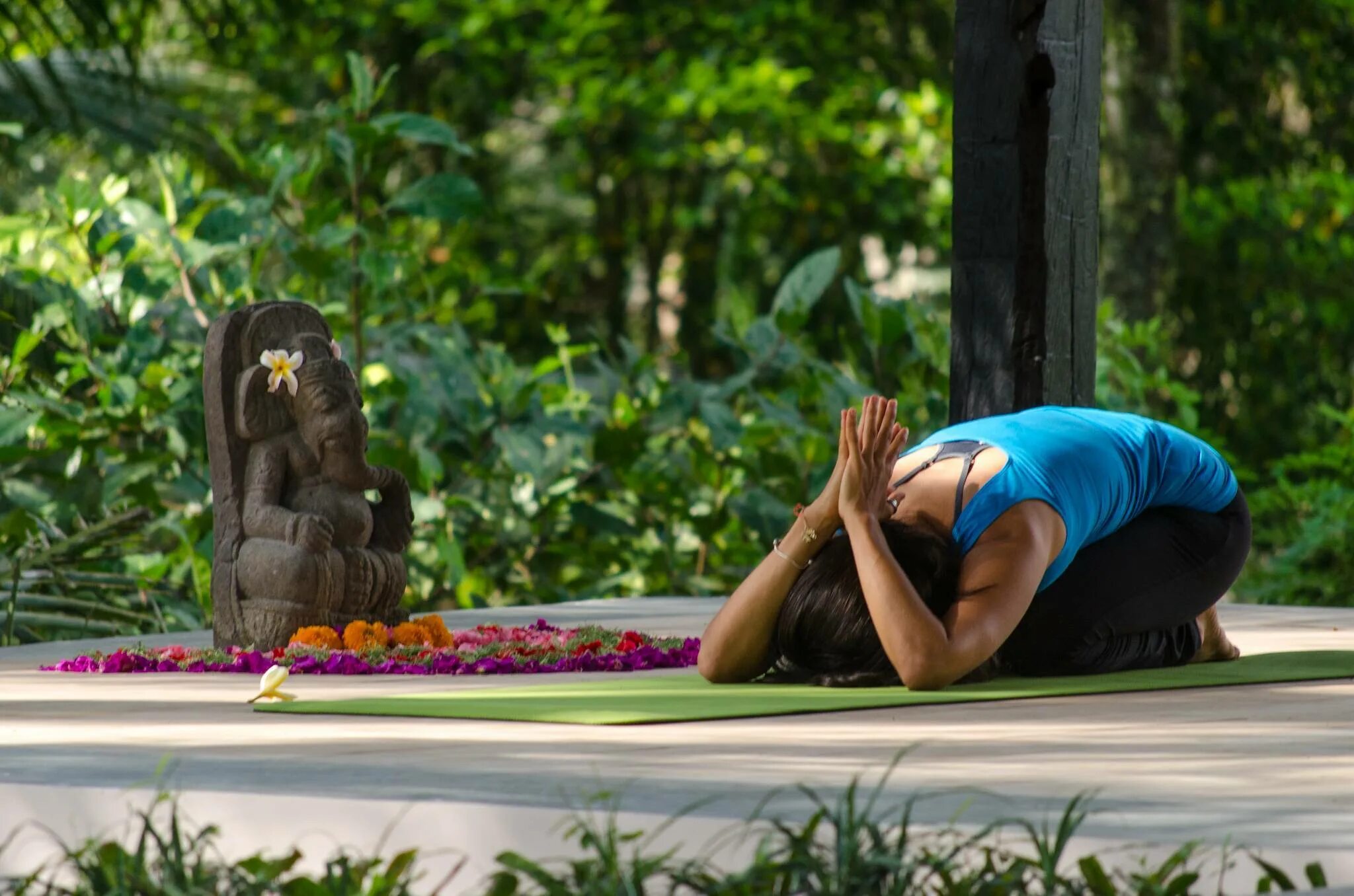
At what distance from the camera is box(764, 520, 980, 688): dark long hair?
3.88 m

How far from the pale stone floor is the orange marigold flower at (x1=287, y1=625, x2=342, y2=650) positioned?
0.58m

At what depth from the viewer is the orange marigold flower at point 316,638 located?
15.5ft

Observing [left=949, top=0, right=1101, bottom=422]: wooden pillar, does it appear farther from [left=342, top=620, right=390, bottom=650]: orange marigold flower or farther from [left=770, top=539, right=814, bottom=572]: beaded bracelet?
[left=342, top=620, right=390, bottom=650]: orange marigold flower

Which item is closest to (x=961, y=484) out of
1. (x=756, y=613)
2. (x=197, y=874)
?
(x=756, y=613)

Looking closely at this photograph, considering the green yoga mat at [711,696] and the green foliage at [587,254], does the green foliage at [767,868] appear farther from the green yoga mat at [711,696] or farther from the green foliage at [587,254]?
the green foliage at [587,254]

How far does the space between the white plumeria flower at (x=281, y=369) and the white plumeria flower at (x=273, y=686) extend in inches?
42.8

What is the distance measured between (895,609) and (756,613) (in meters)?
0.40

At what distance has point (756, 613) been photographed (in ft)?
13.3

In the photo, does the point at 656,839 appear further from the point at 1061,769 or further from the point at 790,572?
the point at 790,572

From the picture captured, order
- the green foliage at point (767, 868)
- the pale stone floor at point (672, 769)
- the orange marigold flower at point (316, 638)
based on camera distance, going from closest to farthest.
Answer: the green foliage at point (767, 868), the pale stone floor at point (672, 769), the orange marigold flower at point (316, 638)

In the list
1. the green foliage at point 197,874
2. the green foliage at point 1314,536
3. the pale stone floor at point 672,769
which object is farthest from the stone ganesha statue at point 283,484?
the green foliage at point 1314,536

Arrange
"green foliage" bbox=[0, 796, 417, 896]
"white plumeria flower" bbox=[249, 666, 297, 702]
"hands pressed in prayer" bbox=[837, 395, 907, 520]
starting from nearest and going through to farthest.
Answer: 1. "green foliage" bbox=[0, 796, 417, 896]
2. "hands pressed in prayer" bbox=[837, 395, 907, 520]
3. "white plumeria flower" bbox=[249, 666, 297, 702]

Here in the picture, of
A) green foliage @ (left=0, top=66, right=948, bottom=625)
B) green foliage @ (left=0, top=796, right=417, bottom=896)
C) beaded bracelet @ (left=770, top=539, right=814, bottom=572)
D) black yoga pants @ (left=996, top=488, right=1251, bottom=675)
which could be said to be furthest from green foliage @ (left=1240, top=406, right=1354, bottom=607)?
green foliage @ (left=0, top=796, right=417, bottom=896)

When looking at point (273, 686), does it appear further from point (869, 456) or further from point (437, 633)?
point (869, 456)
